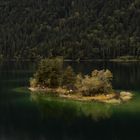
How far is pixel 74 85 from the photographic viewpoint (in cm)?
15750

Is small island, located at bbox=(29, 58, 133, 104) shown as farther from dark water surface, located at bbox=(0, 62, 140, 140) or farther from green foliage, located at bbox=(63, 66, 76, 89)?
dark water surface, located at bbox=(0, 62, 140, 140)

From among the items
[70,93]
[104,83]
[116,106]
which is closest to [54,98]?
[70,93]

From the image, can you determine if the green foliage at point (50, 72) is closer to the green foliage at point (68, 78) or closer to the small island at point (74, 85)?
the small island at point (74, 85)

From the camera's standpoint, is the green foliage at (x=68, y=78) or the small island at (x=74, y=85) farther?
the green foliage at (x=68, y=78)

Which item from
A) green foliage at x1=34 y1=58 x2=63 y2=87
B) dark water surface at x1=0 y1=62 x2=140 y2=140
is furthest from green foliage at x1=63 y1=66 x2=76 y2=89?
dark water surface at x1=0 y1=62 x2=140 y2=140

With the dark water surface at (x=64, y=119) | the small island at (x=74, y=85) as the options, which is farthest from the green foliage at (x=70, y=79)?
the dark water surface at (x=64, y=119)

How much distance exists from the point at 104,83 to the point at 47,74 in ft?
104

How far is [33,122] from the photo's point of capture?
112 meters

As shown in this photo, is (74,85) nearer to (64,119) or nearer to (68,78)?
(68,78)

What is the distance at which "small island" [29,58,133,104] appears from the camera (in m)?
143

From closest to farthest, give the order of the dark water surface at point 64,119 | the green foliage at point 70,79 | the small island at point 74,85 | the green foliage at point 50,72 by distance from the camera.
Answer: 1. the dark water surface at point 64,119
2. the small island at point 74,85
3. the green foliage at point 70,79
4. the green foliage at point 50,72

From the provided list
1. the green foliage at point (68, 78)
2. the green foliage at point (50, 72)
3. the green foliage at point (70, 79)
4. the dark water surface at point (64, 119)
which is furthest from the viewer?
the green foliage at point (50, 72)

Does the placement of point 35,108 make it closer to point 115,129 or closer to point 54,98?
point 54,98

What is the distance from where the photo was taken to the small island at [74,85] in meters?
143
